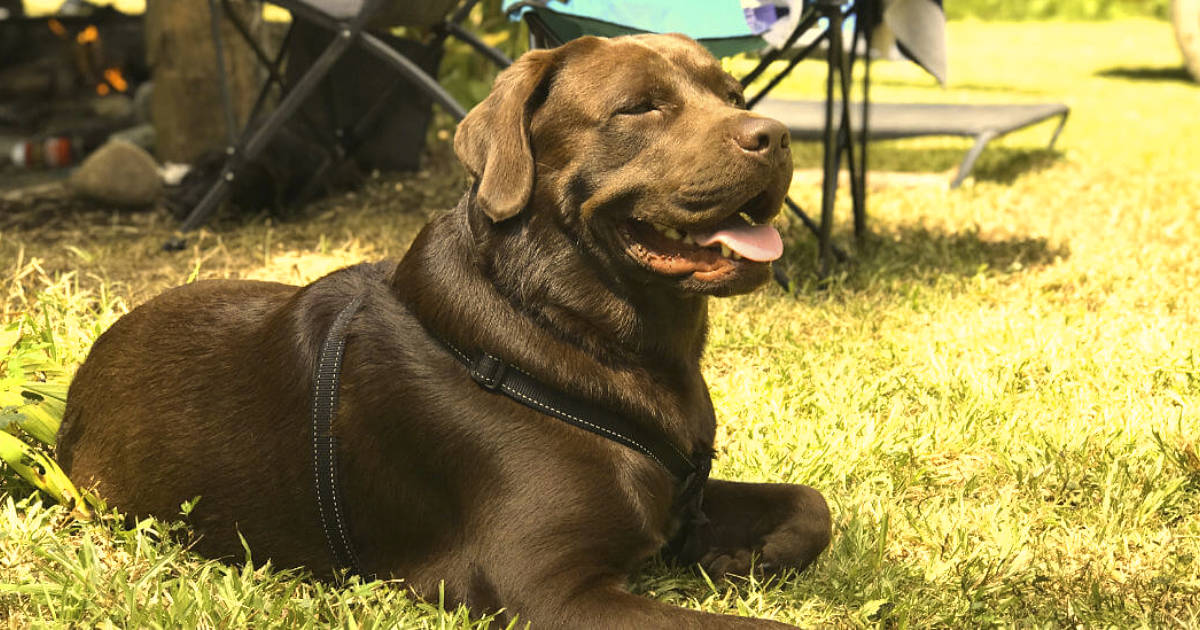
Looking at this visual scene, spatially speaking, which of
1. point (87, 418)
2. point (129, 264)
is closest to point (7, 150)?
point (129, 264)

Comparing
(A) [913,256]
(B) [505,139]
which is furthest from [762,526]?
(A) [913,256]

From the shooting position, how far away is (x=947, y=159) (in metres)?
8.36

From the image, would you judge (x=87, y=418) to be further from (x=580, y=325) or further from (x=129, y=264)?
(x=129, y=264)

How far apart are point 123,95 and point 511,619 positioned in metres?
7.09

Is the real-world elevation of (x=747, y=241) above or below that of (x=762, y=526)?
above

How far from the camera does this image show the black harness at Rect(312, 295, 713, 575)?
231cm

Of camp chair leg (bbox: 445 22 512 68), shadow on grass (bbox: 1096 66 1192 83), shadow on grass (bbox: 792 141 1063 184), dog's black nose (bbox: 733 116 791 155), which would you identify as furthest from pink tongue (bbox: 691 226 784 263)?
shadow on grass (bbox: 1096 66 1192 83)

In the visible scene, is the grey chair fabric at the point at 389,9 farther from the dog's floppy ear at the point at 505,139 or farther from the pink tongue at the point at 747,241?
the pink tongue at the point at 747,241

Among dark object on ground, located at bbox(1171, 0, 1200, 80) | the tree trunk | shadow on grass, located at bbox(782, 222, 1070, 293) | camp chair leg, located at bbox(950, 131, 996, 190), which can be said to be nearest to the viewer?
shadow on grass, located at bbox(782, 222, 1070, 293)

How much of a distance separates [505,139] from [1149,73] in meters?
13.9

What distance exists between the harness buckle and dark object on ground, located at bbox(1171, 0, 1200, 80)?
12.6 m

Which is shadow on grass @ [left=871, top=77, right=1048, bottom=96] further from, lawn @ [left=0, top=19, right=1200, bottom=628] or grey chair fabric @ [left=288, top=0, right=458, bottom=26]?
grey chair fabric @ [left=288, top=0, right=458, bottom=26]

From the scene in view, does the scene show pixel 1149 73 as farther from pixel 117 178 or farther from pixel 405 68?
pixel 117 178

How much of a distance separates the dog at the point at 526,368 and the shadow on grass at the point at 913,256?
89.5 inches
